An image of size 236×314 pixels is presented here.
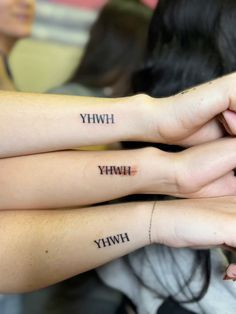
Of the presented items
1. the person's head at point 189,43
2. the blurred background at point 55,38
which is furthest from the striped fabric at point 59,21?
the person's head at point 189,43

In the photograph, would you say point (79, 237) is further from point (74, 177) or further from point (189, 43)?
point (189, 43)

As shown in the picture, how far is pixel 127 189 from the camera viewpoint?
63 cm

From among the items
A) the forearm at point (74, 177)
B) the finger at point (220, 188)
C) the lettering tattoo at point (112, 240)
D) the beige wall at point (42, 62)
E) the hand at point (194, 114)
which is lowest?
the beige wall at point (42, 62)

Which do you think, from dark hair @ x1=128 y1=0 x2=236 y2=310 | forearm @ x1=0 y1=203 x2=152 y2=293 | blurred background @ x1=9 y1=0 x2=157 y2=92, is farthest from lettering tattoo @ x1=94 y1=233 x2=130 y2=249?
blurred background @ x1=9 y1=0 x2=157 y2=92

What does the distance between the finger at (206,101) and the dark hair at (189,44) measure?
0.54ft

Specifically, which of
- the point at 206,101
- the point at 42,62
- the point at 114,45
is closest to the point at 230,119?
the point at 206,101

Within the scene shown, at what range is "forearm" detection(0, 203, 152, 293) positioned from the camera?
585mm

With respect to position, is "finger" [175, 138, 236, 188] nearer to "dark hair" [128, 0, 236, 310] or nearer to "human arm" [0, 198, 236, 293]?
"human arm" [0, 198, 236, 293]

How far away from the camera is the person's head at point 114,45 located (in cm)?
119

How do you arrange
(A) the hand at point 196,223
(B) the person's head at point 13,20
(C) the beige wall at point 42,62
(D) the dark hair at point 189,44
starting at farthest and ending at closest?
(C) the beige wall at point 42,62 → (B) the person's head at point 13,20 → (D) the dark hair at point 189,44 → (A) the hand at point 196,223

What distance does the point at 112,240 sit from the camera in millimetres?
586

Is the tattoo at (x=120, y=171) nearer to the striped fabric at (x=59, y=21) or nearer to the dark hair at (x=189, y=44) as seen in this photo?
the dark hair at (x=189, y=44)

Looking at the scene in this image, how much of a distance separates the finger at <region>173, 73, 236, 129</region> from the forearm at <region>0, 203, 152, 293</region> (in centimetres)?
13

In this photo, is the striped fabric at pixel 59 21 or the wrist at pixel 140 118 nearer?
the wrist at pixel 140 118
